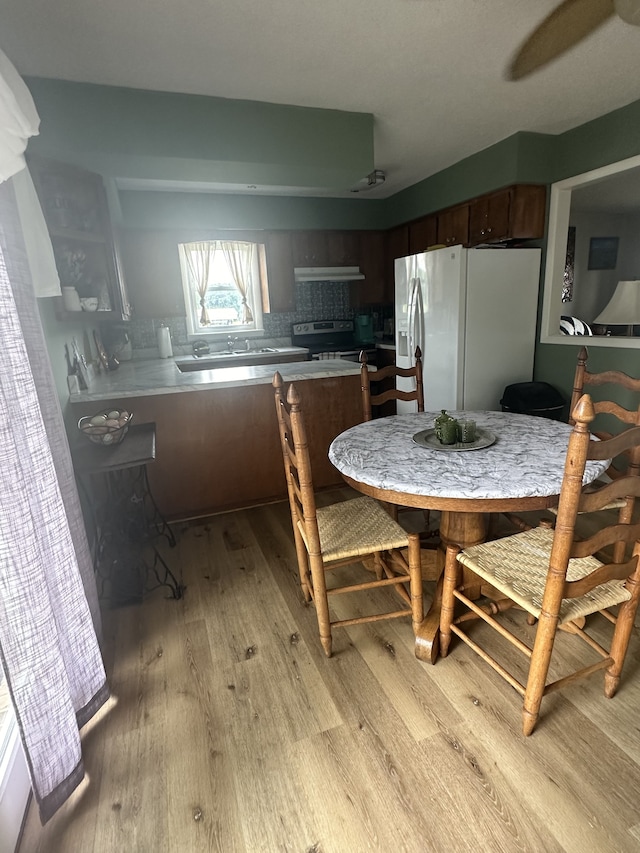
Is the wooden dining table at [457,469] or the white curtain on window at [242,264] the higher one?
the white curtain on window at [242,264]

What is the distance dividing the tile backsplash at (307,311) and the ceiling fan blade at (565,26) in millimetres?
3628

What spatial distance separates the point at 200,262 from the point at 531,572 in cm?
464

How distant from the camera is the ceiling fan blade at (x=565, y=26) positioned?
1455 millimetres

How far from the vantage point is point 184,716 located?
147 cm

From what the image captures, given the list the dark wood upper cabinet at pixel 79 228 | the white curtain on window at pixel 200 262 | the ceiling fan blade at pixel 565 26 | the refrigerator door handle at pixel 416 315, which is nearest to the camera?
the ceiling fan blade at pixel 565 26

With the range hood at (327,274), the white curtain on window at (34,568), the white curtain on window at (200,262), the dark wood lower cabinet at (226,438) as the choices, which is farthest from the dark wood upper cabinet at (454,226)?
the white curtain on window at (34,568)

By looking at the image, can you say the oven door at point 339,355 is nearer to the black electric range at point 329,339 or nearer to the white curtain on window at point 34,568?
the black electric range at point 329,339

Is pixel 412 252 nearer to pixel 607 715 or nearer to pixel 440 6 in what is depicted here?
pixel 440 6

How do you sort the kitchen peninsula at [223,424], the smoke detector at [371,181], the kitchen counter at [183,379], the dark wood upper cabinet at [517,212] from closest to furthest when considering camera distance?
1. the kitchen counter at [183,379]
2. the kitchen peninsula at [223,424]
3. the dark wood upper cabinet at [517,212]
4. the smoke detector at [371,181]

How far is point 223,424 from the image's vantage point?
282cm

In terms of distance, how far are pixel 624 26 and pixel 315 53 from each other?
139cm

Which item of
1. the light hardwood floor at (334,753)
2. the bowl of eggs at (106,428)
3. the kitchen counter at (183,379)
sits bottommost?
the light hardwood floor at (334,753)

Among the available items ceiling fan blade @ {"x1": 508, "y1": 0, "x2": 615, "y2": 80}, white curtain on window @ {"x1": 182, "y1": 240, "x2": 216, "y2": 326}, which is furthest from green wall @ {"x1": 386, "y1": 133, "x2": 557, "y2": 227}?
white curtain on window @ {"x1": 182, "y1": 240, "x2": 216, "y2": 326}

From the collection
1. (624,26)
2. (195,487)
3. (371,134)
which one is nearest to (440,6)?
(624,26)
